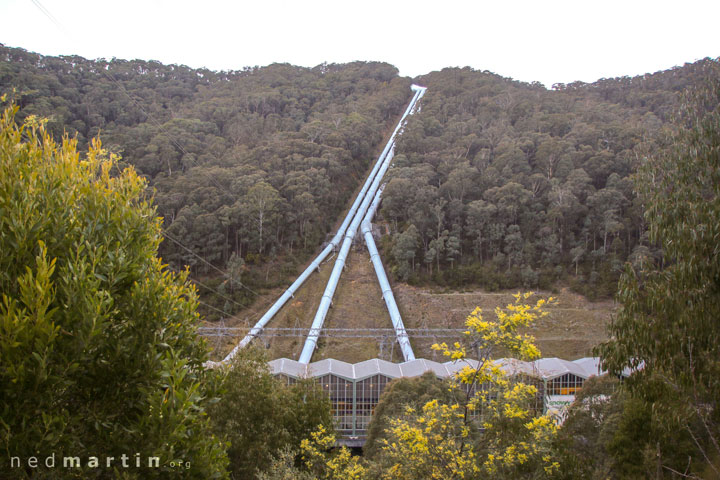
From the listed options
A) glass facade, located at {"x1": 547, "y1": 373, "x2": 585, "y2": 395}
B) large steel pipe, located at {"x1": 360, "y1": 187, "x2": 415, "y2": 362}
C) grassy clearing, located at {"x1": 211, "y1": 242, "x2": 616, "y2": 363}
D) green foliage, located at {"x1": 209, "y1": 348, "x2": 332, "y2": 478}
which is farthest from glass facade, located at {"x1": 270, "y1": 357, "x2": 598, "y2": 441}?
Answer: green foliage, located at {"x1": 209, "y1": 348, "x2": 332, "y2": 478}

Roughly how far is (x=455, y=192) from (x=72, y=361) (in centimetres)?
3696

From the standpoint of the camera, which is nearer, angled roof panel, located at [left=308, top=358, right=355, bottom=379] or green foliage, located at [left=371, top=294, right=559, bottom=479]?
green foliage, located at [left=371, top=294, right=559, bottom=479]

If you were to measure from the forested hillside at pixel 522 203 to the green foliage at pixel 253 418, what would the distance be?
2304 centimetres

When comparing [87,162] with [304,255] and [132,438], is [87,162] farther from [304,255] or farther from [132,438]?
[304,255]

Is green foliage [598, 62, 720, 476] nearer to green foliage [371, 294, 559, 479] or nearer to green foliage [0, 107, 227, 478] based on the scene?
green foliage [371, 294, 559, 479]

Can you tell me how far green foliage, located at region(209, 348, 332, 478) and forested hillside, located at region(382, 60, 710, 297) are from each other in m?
23.0

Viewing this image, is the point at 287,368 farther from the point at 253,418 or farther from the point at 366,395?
the point at 253,418

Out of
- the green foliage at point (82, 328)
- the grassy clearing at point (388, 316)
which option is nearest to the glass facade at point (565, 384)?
the grassy clearing at point (388, 316)

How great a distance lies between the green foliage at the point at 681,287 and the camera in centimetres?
625

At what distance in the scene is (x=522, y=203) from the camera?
3569 cm

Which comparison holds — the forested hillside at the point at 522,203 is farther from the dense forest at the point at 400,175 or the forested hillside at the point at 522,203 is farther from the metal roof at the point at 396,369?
the metal roof at the point at 396,369

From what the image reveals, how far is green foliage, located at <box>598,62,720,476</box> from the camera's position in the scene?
625 cm

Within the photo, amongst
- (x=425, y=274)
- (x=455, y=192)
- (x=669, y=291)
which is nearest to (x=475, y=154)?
(x=455, y=192)

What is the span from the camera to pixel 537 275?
105 feet
